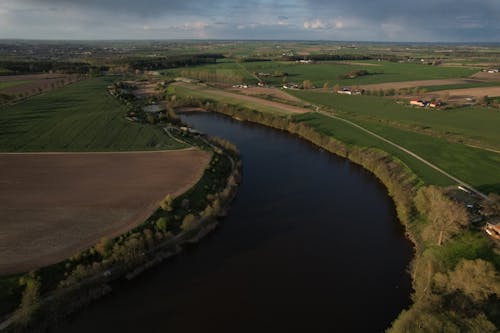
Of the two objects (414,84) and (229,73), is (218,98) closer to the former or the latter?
(229,73)

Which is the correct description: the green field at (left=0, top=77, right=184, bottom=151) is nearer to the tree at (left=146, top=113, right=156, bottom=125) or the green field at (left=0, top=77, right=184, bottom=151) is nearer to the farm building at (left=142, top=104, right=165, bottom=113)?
the tree at (left=146, top=113, right=156, bottom=125)

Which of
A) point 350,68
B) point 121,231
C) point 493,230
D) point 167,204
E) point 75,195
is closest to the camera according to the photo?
point 493,230

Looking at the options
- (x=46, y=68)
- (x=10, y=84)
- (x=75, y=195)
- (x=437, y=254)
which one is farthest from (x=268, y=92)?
(x=46, y=68)

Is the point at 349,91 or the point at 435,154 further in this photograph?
the point at 349,91

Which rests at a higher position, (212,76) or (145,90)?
(212,76)

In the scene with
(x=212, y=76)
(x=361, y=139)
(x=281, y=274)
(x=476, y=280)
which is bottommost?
(x=281, y=274)

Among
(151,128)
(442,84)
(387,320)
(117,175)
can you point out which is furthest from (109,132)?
(442,84)

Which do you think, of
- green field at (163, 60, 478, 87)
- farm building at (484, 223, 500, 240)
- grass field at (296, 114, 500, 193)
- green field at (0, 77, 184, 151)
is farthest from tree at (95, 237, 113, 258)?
green field at (163, 60, 478, 87)
